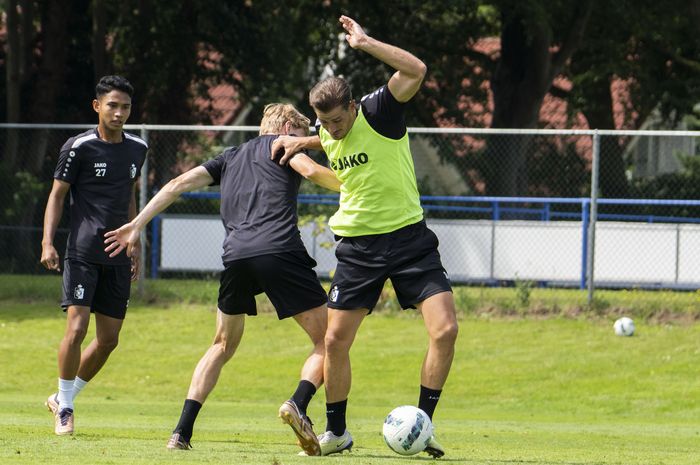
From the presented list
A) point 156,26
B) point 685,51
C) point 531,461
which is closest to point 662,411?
point 531,461

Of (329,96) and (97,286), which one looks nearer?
(329,96)

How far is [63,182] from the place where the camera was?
9047 millimetres

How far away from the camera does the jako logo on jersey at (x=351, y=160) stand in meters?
7.57

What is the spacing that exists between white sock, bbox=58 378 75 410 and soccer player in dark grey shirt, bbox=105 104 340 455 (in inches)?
46.8

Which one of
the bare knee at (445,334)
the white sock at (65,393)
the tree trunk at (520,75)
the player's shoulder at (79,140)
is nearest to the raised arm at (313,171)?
the bare knee at (445,334)

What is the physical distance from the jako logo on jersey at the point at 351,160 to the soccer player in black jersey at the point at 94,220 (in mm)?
2015

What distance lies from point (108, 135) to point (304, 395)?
242 cm

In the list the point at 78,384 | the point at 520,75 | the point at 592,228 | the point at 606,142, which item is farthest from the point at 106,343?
the point at 606,142

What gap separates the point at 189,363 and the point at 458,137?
43.2 feet

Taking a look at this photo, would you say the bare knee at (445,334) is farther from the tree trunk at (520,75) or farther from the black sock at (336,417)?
the tree trunk at (520,75)

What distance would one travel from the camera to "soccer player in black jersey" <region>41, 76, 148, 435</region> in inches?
355

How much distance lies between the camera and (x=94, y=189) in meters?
9.10

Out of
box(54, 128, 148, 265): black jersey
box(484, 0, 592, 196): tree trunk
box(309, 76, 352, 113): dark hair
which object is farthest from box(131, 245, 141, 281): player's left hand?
box(484, 0, 592, 196): tree trunk

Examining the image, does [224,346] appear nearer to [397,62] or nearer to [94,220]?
[94,220]
